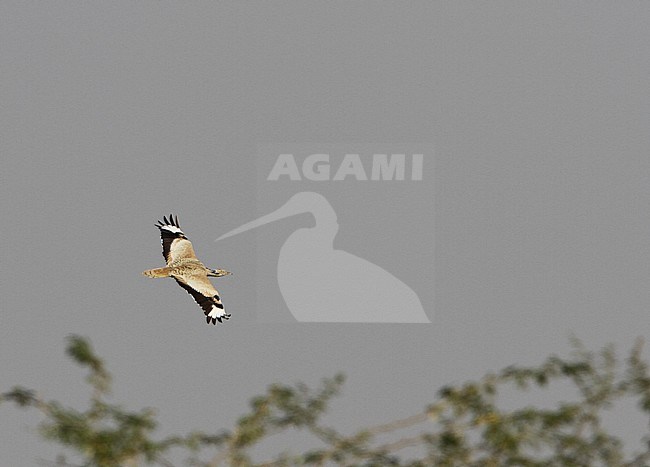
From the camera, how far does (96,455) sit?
11.0m

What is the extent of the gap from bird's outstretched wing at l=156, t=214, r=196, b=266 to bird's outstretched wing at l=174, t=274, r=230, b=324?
2020mm

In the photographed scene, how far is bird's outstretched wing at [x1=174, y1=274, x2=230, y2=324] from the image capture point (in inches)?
1677

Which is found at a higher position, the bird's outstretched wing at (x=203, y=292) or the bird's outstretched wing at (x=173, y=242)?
the bird's outstretched wing at (x=173, y=242)

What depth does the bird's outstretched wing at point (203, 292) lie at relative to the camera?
42594mm

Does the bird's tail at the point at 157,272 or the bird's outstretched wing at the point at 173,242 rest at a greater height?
the bird's outstretched wing at the point at 173,242

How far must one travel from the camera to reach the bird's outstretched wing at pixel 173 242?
46844 mm

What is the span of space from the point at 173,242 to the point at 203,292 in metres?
4.89

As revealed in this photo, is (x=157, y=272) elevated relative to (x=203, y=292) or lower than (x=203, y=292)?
elevated

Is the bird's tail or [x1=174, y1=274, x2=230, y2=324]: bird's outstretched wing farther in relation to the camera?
the bird's tail

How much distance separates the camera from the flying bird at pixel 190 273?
1677 inches

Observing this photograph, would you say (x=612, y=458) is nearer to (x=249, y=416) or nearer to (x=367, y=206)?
(x=249, y=416)

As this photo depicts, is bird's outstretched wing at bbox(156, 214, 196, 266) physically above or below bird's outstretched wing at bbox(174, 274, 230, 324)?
above

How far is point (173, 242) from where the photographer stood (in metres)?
48.1

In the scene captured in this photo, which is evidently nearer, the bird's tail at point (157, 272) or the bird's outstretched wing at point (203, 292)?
the bird's outstretched wing at point (203, 292)
